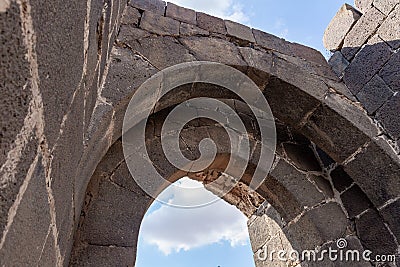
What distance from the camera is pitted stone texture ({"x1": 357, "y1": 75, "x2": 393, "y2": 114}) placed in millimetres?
2936

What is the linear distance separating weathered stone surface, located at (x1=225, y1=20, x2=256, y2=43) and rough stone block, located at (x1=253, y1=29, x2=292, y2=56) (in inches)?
2.0

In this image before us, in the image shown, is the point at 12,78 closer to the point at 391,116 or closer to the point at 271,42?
the point at 271,42

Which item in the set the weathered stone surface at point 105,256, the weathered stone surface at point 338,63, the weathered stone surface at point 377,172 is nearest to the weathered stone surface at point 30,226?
the weathered stone surface at point 105,256

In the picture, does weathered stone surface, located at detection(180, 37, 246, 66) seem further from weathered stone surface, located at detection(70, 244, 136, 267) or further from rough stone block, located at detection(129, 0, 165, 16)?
weathered stone surface, located at detection(70, 244, 136, 267)

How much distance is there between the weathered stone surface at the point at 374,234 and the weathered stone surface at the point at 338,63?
1155 mm

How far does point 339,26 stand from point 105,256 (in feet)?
9.05

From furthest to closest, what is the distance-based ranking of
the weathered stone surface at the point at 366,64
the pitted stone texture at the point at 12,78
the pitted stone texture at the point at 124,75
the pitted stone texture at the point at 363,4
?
the pitted stone texture at the point at 363,4
the weathered stone surface at the point at 366,64
the pitted stone texture at the point at 124,75
the pitted stone texture at the point at 12,78

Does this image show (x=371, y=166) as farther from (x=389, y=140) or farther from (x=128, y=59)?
(x=128, y=59)

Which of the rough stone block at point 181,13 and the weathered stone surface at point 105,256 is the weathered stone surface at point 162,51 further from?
the weathered stone surface at point 105,256

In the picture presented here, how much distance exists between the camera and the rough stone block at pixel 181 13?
2.74m

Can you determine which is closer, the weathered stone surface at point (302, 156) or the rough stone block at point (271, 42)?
the rough stone block at point (271, 42)

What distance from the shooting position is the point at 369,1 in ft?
10.8

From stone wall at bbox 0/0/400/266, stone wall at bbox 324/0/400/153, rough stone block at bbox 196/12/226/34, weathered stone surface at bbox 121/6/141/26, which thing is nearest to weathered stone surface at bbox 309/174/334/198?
stone wall at bbox 0/0/400/266

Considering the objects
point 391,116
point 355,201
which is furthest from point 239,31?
point 355,201
